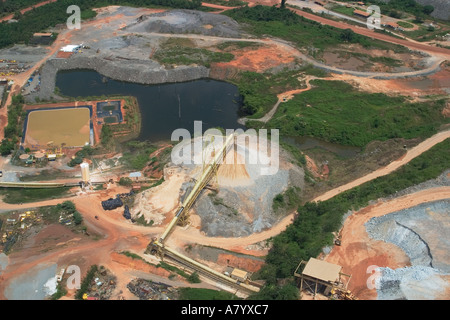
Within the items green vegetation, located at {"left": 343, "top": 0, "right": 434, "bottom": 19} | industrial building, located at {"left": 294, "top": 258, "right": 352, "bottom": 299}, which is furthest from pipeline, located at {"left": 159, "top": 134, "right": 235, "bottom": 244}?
green vegetation, located at {"left": 343, "top": 0, "right": 434, "bottom": 19}

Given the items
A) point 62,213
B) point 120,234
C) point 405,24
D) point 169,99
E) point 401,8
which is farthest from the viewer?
point 401,8

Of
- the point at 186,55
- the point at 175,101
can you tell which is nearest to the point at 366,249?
the point at 175,101

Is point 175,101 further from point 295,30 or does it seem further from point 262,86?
point 295,30

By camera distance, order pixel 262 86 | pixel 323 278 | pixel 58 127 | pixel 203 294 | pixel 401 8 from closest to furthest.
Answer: pixel 323 278 < pixel 203 294 < pixel 58 127 < pixel 262 86 < pixel 401 8

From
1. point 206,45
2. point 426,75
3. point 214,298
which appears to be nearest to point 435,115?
point 426,75

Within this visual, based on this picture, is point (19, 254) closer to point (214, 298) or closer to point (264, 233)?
point (214, 298)

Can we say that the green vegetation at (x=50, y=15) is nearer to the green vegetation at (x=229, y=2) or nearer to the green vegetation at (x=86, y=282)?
the green vegetation at (x=229, y=2)
